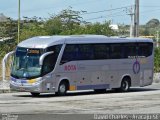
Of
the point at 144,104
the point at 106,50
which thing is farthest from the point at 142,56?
the point at 144,104

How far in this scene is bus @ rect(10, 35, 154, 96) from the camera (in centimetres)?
2789

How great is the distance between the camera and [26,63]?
28.1 meters

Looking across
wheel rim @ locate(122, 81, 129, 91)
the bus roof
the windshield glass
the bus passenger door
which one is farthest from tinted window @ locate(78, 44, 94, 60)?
wheel rim @ locate(122, 81, 129, 91)

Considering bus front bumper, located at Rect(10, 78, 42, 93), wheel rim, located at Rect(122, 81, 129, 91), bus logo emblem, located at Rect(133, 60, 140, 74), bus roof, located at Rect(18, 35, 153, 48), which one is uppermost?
bus roof, located at Rect(18, 35, 153, 48)

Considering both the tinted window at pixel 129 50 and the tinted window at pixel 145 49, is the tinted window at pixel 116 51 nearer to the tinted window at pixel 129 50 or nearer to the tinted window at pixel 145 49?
the tinted window at pixel 129 50

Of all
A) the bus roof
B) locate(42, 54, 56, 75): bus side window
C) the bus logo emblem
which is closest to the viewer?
locate(42, 54, 56, 75): bus side window

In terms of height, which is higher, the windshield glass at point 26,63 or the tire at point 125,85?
the windshield glass at point 26,63

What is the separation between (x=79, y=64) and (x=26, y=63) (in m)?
2.97

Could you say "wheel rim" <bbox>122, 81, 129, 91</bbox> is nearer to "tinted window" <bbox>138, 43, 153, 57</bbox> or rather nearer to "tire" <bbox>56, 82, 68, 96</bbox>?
"tinted window" <bbox>138, 43, 153, 57</bbox>

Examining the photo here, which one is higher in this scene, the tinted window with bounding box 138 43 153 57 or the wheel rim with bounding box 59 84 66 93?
the tinted window with bounding box 138 43 153 57

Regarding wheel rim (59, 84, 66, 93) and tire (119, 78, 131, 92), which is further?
tire (119, 78, 131, 92)

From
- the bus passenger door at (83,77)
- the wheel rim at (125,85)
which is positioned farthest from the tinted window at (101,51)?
the wheel rim at (125,85)

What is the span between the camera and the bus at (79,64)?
27.9m

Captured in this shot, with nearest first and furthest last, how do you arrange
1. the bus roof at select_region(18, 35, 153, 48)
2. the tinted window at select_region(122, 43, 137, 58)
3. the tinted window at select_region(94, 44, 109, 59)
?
the bus roof at select_region(18, 35, 153, 48) → the tinted window at select_region(94, 44, 109, 59) → the tinted window at select_region(122, 43, 137, 58)
